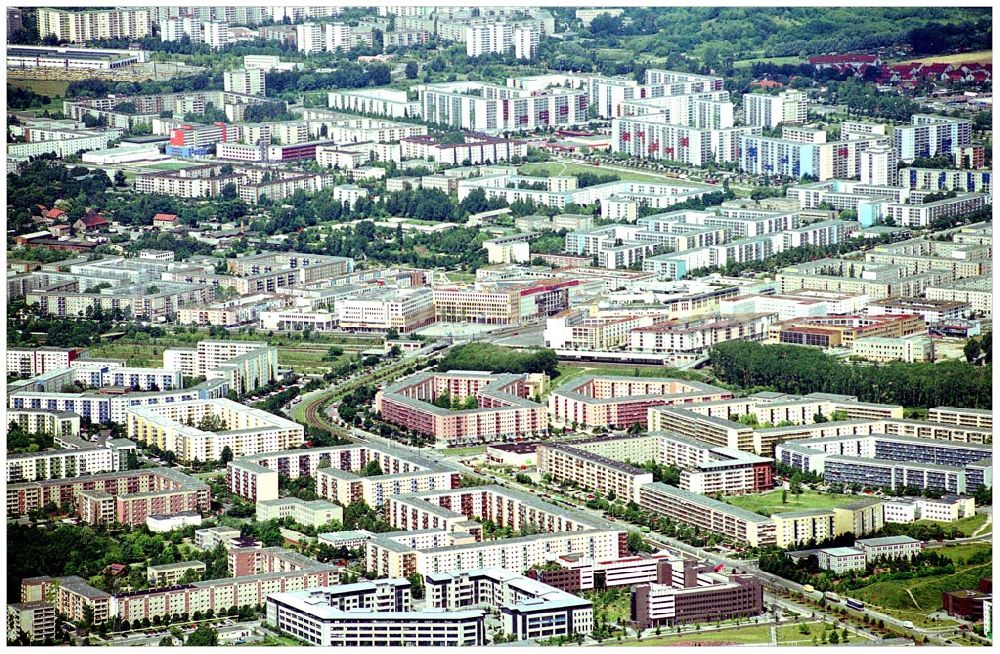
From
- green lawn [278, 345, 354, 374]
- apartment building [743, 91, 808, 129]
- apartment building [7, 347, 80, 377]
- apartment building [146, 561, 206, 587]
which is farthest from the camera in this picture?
apartment building [743, 91, 808, 129]

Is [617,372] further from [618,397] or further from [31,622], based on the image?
[31,622]

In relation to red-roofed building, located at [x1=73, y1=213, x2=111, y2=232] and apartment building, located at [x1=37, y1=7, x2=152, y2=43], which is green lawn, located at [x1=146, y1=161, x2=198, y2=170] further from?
red-roofed building, located at [x1=73, y1=213, x2=111, y2=232]

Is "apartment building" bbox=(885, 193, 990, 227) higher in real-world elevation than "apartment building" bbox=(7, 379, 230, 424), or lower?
higher

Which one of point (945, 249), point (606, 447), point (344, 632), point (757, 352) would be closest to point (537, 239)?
point (945, 249)

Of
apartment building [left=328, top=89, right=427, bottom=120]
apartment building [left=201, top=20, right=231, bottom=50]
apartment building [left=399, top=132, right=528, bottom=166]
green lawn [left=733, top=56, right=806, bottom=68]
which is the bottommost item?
apartment building [left=399, top=132, right=528, bottom=166]

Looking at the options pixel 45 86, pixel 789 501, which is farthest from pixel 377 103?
pixel 789 501

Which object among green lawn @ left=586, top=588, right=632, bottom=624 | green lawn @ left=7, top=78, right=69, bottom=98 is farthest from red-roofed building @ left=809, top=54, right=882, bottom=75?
green lawn @ left=586, top=588, right=632, bottom=624
